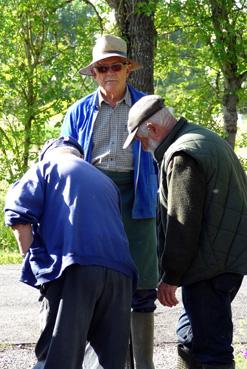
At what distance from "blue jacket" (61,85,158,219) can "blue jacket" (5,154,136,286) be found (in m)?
1.11

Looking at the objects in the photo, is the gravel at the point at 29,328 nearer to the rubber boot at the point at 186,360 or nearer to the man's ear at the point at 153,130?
the rubber boot at the point at 186,360

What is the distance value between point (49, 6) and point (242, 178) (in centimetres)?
1216

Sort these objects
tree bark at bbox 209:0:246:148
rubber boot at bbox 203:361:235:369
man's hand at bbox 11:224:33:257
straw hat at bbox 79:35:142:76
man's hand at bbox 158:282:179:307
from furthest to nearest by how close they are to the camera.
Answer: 1. tree bark at bbox 209:0:246:148
2. straw hat at bbox 79:35:142:76
3. man's hand at bbox 158:282:179:307
4. rubber boot at bbox 203:361:235:369
5. man's hand at bbox 11:224:33:257

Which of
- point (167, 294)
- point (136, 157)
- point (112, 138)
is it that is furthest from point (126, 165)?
point (167, 294)

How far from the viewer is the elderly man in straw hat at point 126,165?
16.0ft

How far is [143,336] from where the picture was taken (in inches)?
194

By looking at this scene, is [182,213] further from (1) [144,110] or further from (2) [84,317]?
(2) [84,317]

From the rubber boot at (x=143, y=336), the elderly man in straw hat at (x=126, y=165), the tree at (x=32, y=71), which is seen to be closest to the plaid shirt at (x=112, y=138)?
the elderly man in straw hat at (x=126, y=165)

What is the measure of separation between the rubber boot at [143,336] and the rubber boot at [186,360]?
0.63m

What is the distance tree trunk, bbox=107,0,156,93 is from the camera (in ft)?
31.4

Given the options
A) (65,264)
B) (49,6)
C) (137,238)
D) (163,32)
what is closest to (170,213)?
(65,264)

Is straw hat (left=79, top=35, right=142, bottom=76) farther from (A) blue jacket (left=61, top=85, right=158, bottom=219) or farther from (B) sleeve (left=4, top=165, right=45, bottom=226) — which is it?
(B) sleeve (left=4, top=165, right=45, bottom=226)

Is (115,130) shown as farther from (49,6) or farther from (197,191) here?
(49,6)

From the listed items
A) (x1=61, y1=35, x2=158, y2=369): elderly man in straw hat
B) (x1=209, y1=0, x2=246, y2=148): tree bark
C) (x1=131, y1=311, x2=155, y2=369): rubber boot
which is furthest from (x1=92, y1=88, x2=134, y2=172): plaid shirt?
(x1=209, y1=0, x2=246, y2=148): tree bark
